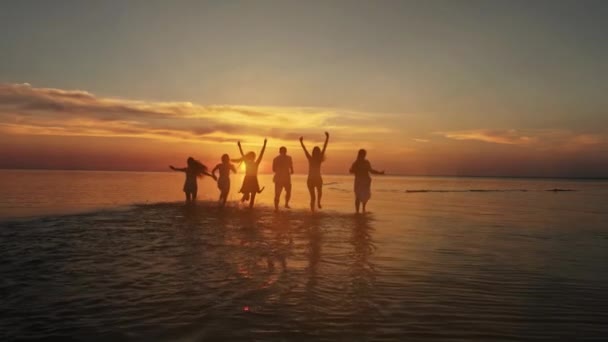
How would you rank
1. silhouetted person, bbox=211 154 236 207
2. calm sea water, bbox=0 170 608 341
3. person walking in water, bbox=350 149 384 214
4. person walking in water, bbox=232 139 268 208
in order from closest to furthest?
calm sea water, bbox=0 170 608 341 < person walking in water, bbox=350 149 384 214 < person walking in water, bbox=232 139 268 208 < silhouetted person, bbox=211 154 236 207

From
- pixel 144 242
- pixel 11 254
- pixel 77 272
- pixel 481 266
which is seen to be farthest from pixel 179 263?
pixel 481 266

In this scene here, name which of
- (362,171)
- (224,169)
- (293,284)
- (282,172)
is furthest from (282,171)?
(293,284)

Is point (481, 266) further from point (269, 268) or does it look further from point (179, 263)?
point (179, 263)

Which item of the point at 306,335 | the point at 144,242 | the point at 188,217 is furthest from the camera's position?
the point at 188,217

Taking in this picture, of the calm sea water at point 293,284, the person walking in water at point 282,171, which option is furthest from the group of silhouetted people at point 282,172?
the calm sea water at point 293,284

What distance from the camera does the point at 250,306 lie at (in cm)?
532

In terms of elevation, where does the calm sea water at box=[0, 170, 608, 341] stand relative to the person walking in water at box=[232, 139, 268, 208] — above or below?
below

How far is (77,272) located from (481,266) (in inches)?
285

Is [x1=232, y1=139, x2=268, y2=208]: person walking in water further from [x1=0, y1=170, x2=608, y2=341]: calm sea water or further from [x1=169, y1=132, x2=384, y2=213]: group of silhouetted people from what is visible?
[x1=0, y1=170, x2=608, y2=341]: calm sea water

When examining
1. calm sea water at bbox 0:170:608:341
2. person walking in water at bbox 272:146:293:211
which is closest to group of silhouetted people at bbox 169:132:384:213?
person walking in water at bbox 272:146:293:211

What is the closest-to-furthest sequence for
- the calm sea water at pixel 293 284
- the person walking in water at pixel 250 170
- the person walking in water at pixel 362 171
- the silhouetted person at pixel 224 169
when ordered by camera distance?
the calm sea water at pixel 293 284, the person walking in water at pixel 362 171, the person walking in water at pixel 250 170, the silhouetted person at pixel 224 169

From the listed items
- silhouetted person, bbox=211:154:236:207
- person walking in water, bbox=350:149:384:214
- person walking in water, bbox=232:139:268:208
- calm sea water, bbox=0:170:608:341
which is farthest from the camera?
silhouetted person, bbox=211:154:236:207

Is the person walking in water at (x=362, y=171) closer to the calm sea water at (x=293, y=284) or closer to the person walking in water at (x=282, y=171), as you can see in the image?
the person walking in water at (x=282, y=171)

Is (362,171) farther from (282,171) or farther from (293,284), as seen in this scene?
(293,284)
